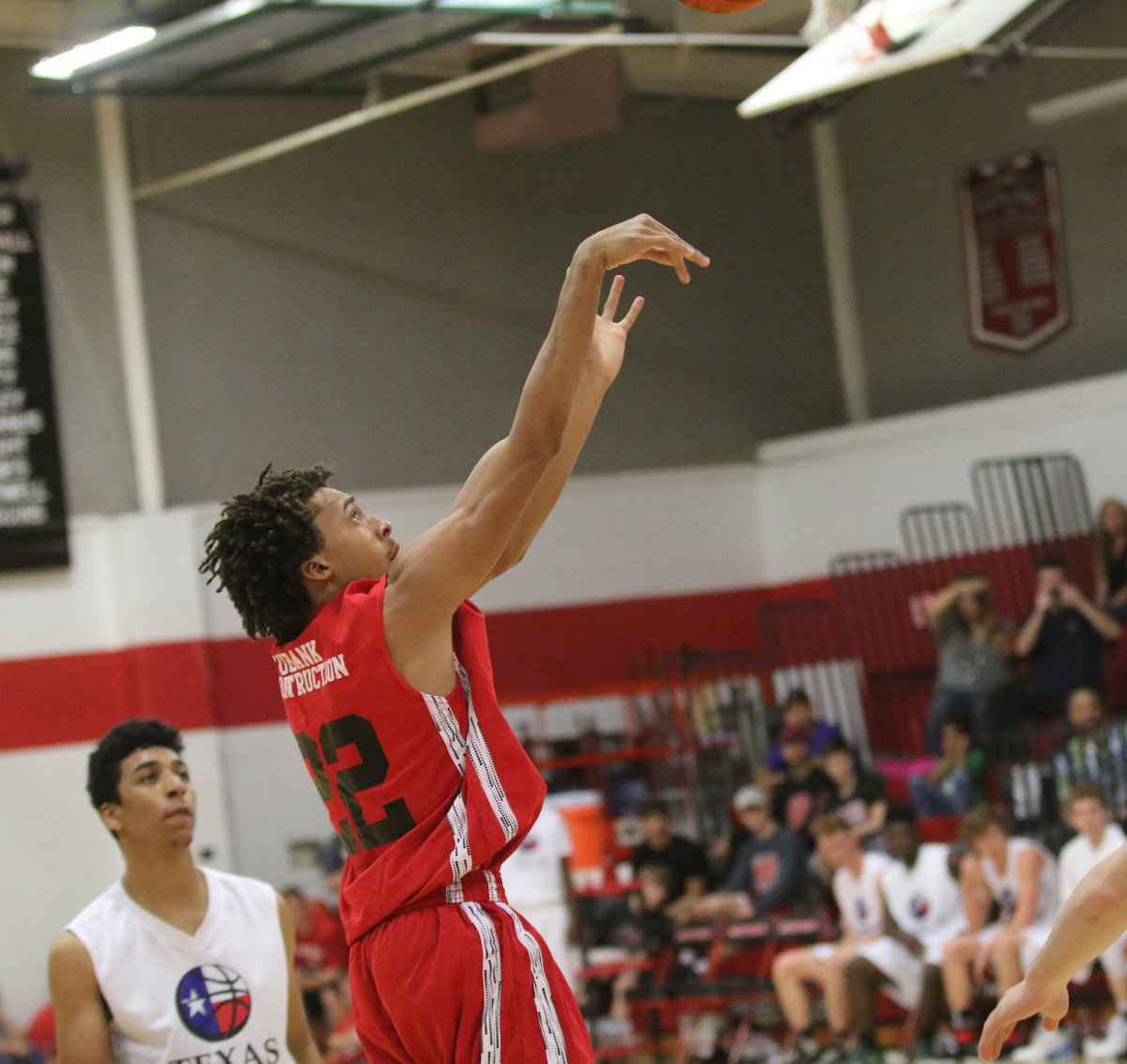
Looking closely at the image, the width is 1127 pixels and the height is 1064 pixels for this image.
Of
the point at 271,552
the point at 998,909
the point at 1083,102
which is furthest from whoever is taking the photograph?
the point at 1083,102

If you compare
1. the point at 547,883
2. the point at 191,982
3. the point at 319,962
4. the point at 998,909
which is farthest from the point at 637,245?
the point at 319,962

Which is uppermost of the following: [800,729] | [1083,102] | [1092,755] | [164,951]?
[1083,102]

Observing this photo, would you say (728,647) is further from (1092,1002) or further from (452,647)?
(452,647)

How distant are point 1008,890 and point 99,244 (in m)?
6.93

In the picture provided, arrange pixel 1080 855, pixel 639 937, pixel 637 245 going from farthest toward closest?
pixel 639 937 < pixel 1080 855 < pixel 637 245

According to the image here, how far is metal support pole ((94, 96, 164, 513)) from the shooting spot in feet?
35.1

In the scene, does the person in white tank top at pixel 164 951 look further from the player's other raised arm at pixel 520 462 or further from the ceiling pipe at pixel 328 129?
the ceiling pipe at pixel 328 129

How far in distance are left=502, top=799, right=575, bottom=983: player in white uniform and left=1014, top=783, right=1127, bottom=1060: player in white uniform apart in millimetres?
2316

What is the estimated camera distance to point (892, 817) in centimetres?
858

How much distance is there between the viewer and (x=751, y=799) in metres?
9.55

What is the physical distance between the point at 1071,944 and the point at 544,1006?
93 centimetres

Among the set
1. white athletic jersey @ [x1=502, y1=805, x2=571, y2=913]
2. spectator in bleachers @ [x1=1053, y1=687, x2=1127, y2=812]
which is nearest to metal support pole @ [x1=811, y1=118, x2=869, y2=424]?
spectator in bleachers @ [x1=1053, y1=687, x2=1127, y2=812]

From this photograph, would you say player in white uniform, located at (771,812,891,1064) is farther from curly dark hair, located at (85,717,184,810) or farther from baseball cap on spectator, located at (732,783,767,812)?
curly dark hair, located at (85,717,184,810)

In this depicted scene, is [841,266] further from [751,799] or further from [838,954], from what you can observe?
[838,954]
